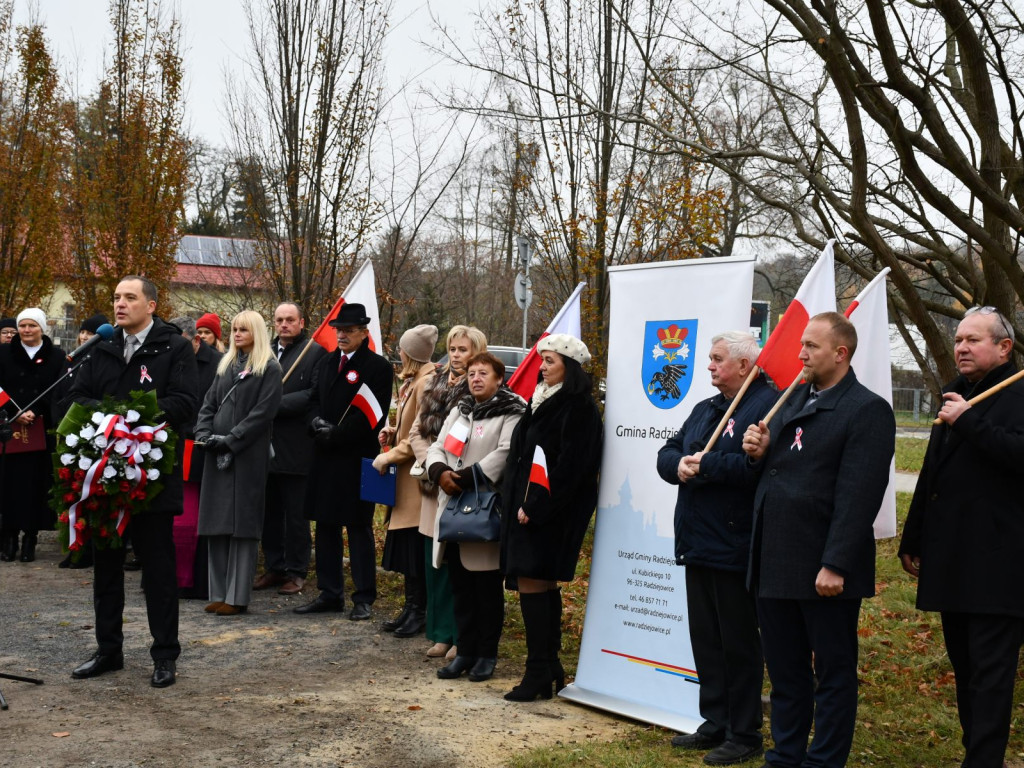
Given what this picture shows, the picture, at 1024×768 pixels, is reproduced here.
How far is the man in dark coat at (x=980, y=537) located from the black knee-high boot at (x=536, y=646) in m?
2.16

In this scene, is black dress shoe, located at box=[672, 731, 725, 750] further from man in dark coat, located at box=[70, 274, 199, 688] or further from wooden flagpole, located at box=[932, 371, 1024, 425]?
man in dark coat, located at box=[70, 274, 199, 688]

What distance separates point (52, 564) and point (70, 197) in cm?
852

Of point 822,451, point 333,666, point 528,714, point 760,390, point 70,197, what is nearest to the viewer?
point 822,451

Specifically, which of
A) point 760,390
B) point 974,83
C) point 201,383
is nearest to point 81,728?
point 760,390

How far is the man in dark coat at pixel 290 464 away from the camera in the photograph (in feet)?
29.9

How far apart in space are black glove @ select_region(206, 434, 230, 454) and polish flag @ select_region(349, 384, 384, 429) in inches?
38.8

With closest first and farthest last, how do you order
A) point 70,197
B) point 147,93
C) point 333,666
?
point 333,666 → point 147,93 → point 70,197

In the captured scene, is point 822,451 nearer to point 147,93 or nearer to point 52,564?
point 52,564

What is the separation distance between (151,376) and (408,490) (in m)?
2.11

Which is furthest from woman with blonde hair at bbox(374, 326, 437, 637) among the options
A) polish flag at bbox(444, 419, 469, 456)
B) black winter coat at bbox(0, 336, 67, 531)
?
black winter coat at bbox(0, 336, 67, 531)

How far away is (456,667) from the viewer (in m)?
6.73

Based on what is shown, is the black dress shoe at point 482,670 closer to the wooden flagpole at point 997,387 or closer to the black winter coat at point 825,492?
the black winter coat at point 825,492

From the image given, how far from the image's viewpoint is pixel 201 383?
987 centimetres

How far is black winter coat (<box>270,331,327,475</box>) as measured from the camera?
901 centimetres
